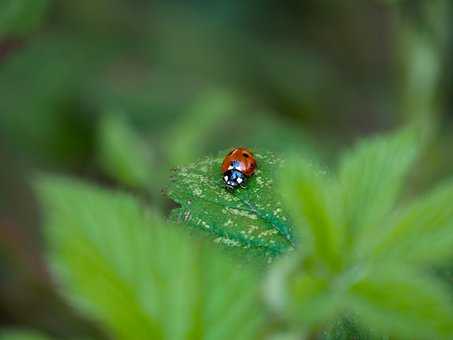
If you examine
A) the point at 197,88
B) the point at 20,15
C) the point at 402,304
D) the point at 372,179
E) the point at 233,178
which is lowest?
the point at 402,304

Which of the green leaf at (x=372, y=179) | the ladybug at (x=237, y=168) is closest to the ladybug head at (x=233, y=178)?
the ladybug at (x=237, y=168)

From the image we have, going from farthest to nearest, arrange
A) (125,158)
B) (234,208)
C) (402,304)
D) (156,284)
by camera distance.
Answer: (125,158) < (234,208) < (156,284) < (402,304)

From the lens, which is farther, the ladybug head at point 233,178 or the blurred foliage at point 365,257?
the ladybug head at point 233,178

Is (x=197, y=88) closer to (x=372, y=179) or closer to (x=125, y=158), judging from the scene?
(x=125, y=158)

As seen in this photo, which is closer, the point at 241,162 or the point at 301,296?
the point at 301,296

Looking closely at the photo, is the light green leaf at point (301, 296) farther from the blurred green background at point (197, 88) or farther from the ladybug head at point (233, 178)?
the blurred green background at point (197, 88)

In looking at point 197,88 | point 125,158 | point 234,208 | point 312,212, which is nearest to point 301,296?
point 312,212

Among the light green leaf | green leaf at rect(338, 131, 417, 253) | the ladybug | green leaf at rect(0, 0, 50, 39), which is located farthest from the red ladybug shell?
green leaf at rect(0, 0, 50, 39)

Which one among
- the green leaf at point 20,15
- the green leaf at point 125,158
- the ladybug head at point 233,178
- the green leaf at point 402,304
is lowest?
the green leaf at point 402,304
